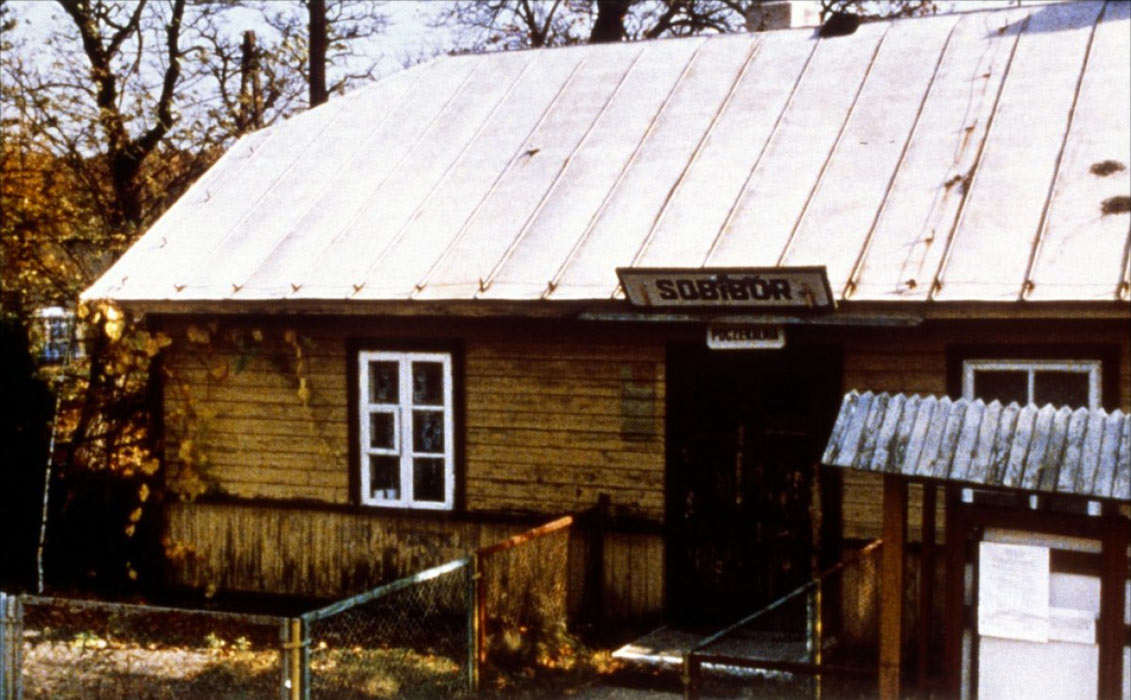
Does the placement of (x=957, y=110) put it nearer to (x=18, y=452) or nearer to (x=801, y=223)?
(x=801, y=223)

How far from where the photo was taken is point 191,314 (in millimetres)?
12906

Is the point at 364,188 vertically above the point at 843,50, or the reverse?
the point at 843,50

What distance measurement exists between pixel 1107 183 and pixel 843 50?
4273 mm

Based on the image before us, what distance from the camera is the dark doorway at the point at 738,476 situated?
10734mm

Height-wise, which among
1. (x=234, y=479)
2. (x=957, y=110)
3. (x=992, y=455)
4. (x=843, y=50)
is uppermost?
(x=843, y=50)

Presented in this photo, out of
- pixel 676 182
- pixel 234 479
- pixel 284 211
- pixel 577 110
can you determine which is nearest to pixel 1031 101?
pixel 676 182

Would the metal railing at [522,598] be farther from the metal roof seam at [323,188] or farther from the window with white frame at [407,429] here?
the metal roof seam at [323,188]

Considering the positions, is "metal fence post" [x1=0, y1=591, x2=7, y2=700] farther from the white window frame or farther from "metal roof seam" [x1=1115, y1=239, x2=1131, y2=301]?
"metal roof seam" [x1=1115, y1=239, x2=1131, y2=301]

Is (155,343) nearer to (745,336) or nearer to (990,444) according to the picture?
(745,336)

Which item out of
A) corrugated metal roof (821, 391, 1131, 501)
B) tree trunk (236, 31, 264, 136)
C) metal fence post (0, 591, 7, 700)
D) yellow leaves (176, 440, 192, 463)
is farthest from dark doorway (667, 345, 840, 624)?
tree trunk (236, 31, 264, 136)

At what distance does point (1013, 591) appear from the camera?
595 cm

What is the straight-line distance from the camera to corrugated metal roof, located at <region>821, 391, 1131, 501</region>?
5.59 m

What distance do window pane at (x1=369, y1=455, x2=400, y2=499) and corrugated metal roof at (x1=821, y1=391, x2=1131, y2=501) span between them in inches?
268

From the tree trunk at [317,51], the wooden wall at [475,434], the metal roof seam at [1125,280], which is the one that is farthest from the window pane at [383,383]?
the tree trunk at [317,51]
